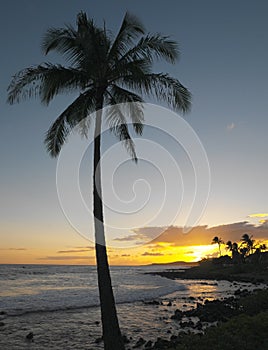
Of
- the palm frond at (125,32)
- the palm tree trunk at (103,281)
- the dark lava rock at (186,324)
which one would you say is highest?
the palm frond at (125,32)

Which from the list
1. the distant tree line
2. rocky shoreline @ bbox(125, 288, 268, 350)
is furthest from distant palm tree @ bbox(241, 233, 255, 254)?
rocky shoreline @ bbox(125, 288, 268, 350)

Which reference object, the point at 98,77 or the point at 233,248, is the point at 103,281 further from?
the point at 233,248

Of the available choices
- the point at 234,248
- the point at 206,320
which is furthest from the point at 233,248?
the point at 206,320

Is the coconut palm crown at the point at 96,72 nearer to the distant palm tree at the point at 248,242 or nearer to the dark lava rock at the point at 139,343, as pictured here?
the dark lava rock at the point at 139,343

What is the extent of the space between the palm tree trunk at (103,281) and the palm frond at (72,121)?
1.39 m

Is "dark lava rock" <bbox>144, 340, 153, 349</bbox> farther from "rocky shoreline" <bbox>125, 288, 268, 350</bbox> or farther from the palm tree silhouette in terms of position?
the palm tree silhouette

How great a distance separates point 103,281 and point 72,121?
18.8ft

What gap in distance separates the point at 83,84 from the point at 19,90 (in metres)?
2.29

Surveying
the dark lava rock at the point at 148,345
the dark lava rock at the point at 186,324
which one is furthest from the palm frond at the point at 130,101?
the dark lava rock at the point at 186,324

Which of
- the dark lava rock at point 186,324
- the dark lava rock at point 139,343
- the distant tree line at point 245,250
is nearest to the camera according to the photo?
the dark lava rock at point 139,343

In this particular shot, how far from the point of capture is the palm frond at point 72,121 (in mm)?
12758

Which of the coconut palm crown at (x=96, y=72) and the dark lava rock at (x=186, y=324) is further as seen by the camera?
the dark lava rock at (x=186, y=324)

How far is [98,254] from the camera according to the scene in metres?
11.7

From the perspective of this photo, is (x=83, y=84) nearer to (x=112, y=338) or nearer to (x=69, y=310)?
(x=112, y=338)
